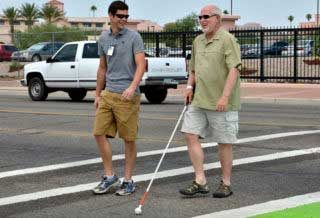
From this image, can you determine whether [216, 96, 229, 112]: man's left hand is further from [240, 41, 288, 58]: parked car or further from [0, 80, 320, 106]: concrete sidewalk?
[240, 41, 288, 58]: parked car

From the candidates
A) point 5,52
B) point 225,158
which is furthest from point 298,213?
point 5,52

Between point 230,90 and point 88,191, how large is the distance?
2075mm

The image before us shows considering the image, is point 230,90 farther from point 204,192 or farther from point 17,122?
point 17,122

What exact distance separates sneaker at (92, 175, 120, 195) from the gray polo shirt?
1.03m

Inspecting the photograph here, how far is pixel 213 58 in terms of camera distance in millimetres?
7434

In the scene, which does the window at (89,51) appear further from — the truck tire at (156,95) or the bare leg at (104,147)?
the bare leg at (104,147)

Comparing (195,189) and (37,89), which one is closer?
(195,189)

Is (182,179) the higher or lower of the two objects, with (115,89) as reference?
lower

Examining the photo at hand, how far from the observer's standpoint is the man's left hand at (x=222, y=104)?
7.29 m

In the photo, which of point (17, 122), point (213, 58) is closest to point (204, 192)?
point (213, 58)

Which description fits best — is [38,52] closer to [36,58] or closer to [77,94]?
[36,58]

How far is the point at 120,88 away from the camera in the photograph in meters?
7.72

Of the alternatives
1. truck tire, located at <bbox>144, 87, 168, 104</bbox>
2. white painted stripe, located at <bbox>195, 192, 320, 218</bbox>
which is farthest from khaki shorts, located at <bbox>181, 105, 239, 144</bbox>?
truck tire, located at <bbox>144, 87, 168, 104</bbox>

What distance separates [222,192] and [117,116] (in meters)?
1.40
